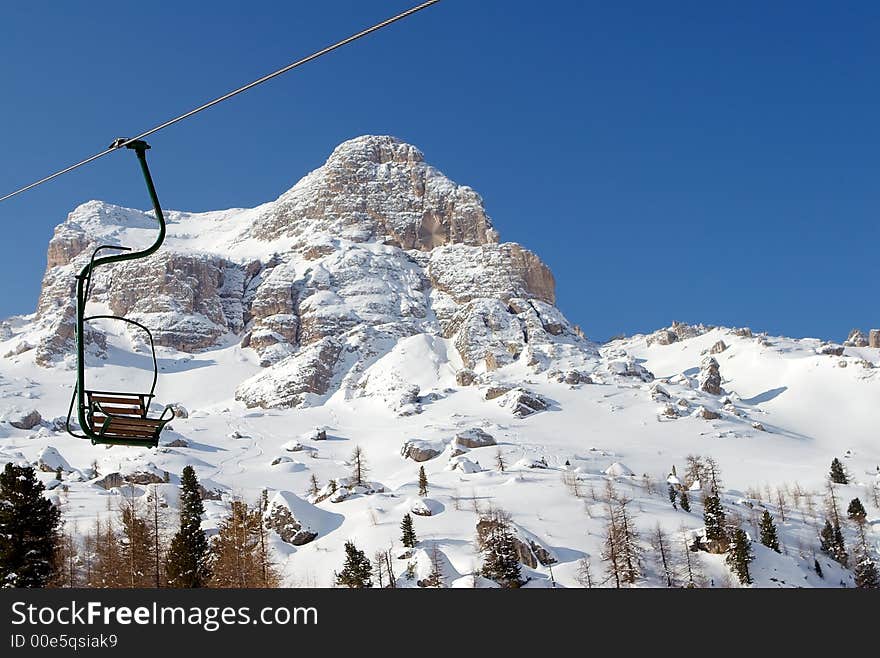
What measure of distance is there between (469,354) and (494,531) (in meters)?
109

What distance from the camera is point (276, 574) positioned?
48.0 meters

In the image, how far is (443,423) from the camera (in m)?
121

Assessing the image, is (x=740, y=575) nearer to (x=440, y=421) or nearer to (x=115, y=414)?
(x=115, y=414)

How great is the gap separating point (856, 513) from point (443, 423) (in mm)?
57614

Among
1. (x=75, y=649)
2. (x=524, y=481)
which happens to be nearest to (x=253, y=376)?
(x=524, y=481)

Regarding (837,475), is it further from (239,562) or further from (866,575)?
(239,562)

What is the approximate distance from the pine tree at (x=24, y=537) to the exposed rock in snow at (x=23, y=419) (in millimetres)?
91995

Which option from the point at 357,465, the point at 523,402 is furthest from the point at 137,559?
the point at 523,402

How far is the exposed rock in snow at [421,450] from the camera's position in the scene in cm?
10288

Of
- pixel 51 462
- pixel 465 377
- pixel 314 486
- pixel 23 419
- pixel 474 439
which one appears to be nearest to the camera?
pixel 314 486

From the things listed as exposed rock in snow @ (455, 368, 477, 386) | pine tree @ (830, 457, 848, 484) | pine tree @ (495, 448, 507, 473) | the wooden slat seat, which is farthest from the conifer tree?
exposed rock in snow @ (455, 368, 477, 386)

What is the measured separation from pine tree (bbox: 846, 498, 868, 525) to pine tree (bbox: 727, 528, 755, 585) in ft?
94.1

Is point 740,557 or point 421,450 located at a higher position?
point 421,450

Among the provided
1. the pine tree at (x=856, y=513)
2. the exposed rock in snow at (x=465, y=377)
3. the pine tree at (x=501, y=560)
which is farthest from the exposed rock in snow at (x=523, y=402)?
the pine tree at (x=501, y=560)
